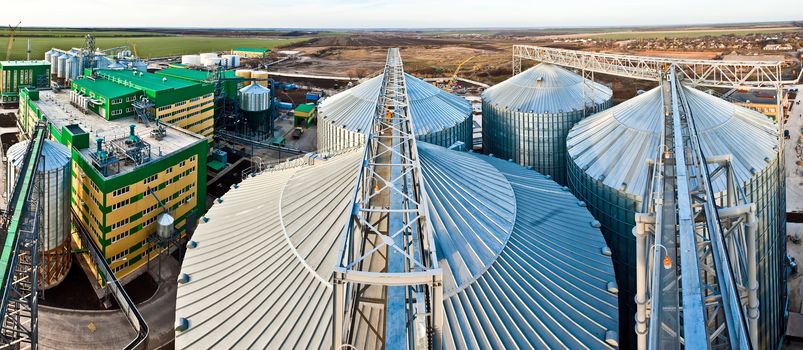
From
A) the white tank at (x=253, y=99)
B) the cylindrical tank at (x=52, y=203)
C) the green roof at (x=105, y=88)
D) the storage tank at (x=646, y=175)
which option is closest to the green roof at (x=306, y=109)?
the white tank at (x=253, y=99)

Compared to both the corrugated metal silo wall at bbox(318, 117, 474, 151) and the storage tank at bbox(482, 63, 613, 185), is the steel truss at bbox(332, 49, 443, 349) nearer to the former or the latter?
the corrugated metal silo wall at bbox(318, 117, 474, 151)

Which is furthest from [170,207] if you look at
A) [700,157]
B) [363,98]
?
[700,157]

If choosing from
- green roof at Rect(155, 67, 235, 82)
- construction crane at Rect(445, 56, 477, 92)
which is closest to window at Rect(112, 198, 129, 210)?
green roof at Rect(155, 67, 235, 82)

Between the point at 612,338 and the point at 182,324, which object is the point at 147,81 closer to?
the point at 182,324

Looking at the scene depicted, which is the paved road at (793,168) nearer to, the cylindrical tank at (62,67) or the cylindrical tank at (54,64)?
the cylindrical tank at (62,67)

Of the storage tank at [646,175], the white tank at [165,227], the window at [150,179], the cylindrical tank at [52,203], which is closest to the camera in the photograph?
the storage tank at [646,175]

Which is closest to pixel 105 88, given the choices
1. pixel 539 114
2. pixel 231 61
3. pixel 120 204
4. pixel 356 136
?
pixel 120 204
